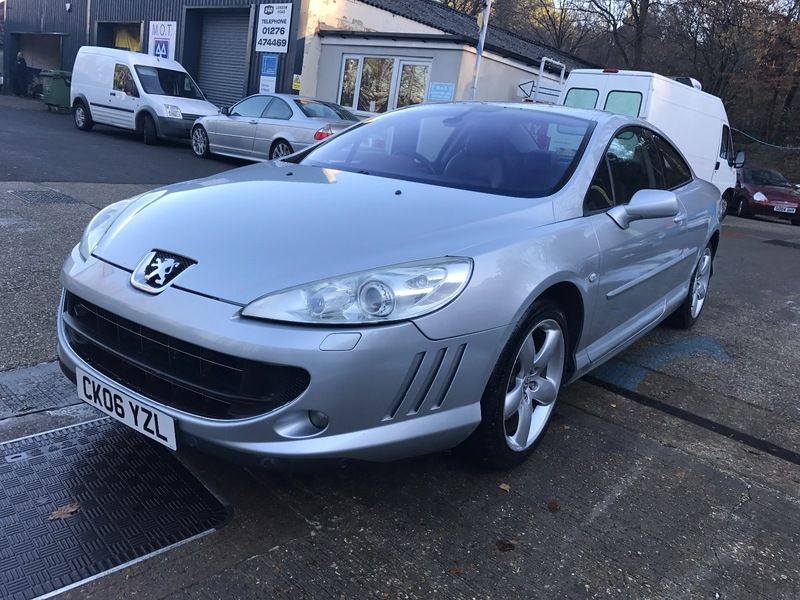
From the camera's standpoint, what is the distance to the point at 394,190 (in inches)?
117

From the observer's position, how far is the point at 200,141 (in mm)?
13711

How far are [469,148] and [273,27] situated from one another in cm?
1605

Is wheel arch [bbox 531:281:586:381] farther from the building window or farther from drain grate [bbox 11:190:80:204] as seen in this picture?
the building window

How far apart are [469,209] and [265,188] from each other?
2.95ft

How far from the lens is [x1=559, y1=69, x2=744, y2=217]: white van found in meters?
11.1

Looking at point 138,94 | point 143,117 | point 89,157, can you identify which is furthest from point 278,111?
point 138,94

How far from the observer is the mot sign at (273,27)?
17.4 meters

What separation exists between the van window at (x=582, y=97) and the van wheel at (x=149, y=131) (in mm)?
8490

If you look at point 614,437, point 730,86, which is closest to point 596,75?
point 614,437

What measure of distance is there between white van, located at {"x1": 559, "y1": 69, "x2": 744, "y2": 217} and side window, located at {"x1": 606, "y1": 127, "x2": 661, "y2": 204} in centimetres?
707

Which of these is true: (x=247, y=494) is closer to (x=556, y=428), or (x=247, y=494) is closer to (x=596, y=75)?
(x=556, y=428)

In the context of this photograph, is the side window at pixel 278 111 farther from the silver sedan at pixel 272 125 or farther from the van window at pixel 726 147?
the van window at pixel 726 147

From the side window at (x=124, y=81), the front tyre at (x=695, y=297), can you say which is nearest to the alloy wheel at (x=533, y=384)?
the front tyre at (x=695, y=297)

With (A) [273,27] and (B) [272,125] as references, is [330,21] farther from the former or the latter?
(B) [272,125]
